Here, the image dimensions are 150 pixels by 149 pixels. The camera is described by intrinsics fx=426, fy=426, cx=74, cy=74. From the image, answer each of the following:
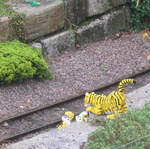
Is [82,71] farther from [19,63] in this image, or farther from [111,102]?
[111,102]

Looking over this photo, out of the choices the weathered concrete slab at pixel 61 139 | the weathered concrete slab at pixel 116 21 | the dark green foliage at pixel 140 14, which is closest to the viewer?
the weathered concrete slab at pixel 61 139

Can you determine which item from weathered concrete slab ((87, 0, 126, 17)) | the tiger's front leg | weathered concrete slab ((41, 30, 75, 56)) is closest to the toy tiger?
the tiger's front leg

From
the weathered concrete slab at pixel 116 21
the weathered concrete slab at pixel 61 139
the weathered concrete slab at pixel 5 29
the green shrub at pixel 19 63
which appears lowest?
the weathered concrete slab at pixel 61 139

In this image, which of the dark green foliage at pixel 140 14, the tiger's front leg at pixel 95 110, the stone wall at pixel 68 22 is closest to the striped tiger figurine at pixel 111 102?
the tiger's front leg at pixel 95 110

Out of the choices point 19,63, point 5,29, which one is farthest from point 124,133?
point 5,29

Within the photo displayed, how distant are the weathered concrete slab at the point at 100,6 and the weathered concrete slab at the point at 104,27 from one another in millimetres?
191

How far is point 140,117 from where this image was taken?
17.5 feet

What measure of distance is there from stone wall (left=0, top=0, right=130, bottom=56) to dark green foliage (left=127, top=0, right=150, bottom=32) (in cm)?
19

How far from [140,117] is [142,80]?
441 cm

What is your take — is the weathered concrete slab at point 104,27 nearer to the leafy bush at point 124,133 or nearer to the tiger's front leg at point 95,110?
the tiger's front leg at point 95,110

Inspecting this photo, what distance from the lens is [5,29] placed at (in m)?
9.62

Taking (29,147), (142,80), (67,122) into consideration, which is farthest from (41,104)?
(142,80)

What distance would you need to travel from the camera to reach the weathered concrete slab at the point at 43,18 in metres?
10.1

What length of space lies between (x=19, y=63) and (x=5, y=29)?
1.16 m
